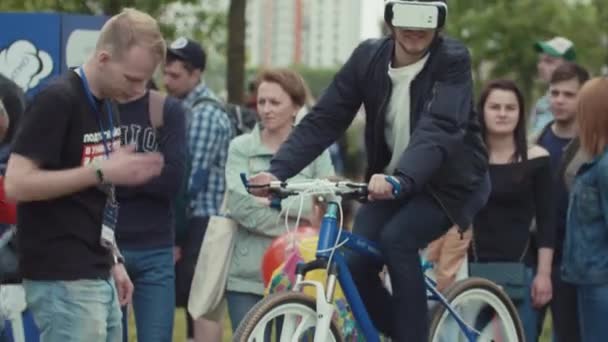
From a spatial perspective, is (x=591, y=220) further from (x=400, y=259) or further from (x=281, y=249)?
(x=281, y=249)

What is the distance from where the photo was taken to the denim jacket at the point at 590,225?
316 inches

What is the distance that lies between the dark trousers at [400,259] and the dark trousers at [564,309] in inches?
68.8

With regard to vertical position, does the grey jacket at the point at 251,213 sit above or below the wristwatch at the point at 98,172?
below

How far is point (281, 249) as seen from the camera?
330 inches

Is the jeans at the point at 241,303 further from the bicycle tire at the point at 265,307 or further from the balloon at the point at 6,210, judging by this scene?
the bicycle tire at the point at 265,307

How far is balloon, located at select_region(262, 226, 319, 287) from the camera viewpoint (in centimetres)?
825

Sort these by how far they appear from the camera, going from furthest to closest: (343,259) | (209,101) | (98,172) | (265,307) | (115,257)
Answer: (209,101) → (343,259) → (265,307) → (115,257) → (98,172)

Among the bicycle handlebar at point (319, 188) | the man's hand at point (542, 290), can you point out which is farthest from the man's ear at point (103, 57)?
the man's hand at point (542, 290)

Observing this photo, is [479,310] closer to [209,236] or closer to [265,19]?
[209,236]

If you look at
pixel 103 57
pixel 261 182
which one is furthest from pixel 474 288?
pixel 103 57

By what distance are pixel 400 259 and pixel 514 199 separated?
177 centimetres

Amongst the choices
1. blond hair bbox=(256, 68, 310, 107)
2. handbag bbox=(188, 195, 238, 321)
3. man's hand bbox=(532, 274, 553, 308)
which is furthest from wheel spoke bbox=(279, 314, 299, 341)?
man's hand bbox=(532, 274, 553, 308)

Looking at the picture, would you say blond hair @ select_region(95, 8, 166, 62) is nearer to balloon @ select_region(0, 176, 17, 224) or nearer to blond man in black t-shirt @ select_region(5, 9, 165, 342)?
blond man in black t-shirt @ select_region(5, 9, 165, 342)

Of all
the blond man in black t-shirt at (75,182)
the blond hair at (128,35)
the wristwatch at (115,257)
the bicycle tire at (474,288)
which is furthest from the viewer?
the bicycle tire at (474,288)
